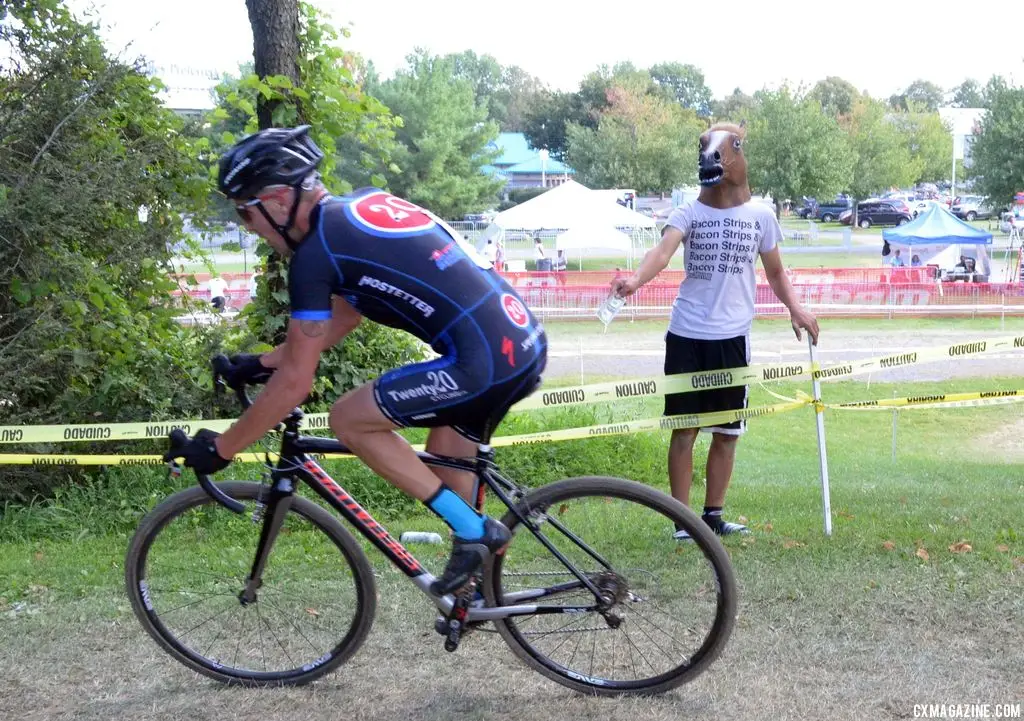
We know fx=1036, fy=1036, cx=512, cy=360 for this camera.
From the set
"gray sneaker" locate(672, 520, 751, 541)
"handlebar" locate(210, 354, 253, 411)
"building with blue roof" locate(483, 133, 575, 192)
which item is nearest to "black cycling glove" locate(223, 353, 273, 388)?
"handlebar" locate(210, 354, 253, 411)

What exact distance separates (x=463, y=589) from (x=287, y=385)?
3.25 ft

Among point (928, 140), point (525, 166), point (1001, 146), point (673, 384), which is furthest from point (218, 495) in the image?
point (525, 166)

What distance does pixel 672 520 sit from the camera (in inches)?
144

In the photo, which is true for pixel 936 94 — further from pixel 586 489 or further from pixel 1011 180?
pixel 586 489

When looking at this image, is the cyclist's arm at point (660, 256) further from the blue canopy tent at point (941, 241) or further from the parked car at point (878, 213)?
the parked car at point (878, 213)

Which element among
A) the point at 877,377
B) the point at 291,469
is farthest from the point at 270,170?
the point at 877,377

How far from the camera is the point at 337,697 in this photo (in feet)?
12.7

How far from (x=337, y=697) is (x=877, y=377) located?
1634 centimetres

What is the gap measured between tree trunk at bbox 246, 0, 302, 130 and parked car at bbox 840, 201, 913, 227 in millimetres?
58716

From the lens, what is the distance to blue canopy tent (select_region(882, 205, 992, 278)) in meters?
30.3

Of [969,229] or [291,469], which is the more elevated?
[291,469]

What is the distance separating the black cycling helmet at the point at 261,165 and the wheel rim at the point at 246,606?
1.30 metres

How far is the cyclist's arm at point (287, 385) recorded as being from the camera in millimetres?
3273

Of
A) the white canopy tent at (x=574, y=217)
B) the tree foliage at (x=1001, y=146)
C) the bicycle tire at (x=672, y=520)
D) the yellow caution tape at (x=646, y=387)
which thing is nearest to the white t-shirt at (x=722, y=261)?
the yellow caution tape at (x=646, y=387)
